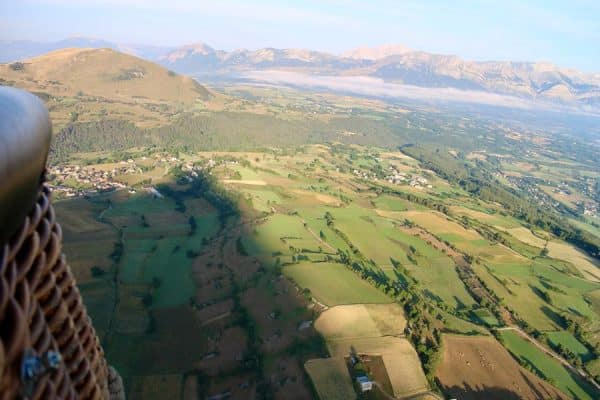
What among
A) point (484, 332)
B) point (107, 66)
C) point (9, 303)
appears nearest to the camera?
point (9, 303)

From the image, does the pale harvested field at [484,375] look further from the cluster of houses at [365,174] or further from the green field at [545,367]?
the cluster of houses at [365,174]

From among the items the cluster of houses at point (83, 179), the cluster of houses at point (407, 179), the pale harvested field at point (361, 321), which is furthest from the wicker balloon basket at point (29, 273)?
the cluster of houses at point (407, 179)

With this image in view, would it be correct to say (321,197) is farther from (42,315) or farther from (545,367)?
(42,315)

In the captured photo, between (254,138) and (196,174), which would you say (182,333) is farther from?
(254,138)

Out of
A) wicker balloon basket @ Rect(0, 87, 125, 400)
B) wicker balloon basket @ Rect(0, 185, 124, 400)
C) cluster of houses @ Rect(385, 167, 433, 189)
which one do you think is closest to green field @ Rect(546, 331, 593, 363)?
wicker balloon basket @ Rect(0, 185, 124, 400)

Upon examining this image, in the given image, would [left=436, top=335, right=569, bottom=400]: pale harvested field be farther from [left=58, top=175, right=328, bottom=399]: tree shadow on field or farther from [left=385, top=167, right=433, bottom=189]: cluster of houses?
[left=385, top=167, right=433, bottom=189]: cluster of houses

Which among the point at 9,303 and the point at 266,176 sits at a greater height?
the point at 9,303

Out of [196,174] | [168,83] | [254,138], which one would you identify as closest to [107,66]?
[168,83]
